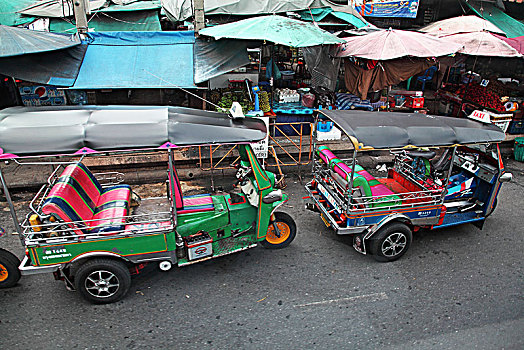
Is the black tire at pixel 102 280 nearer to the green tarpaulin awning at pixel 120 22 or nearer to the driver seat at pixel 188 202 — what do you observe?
the driver seat at pixel 188 202

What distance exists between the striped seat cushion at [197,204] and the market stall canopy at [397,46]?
5627 millimetres

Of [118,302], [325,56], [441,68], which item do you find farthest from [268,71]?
[118,302]

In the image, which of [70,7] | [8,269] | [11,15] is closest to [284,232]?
[8,269]

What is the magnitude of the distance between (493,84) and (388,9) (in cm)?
463

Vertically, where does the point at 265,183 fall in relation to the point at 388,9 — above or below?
below

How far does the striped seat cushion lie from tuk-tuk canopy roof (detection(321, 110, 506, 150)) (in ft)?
7.49

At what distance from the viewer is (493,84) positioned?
11.3 m

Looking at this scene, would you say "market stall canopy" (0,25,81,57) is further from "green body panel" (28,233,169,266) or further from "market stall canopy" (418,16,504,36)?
"market stall canopy" (418,16,504,36)

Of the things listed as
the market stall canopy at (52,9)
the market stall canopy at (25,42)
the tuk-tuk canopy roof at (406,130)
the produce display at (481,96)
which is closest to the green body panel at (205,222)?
the tuk-tuk canopy roof at (406,130)

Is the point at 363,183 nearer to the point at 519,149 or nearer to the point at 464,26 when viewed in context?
the point at 519,149

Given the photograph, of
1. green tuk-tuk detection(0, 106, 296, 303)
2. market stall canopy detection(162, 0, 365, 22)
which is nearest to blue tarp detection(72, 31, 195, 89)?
market stall canopy detection(162, 0, 365, 22)

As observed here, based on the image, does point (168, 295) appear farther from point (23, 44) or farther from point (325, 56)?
point (325, 56)

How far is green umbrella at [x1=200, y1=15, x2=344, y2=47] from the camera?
788 cm

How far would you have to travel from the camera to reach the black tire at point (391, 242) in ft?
17.1
